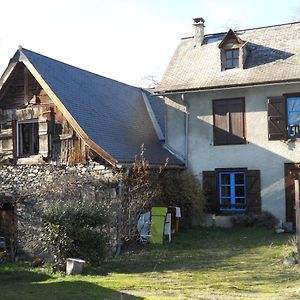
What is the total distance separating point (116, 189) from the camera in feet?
48.7

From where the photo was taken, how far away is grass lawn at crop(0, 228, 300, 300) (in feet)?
30.6

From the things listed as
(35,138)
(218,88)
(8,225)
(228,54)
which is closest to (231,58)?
(228,54)

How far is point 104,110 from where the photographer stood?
717 inches

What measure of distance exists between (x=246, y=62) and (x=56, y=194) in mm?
9130

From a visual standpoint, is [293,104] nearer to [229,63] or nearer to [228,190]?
[229,63]

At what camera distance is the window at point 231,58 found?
1931 centimetres

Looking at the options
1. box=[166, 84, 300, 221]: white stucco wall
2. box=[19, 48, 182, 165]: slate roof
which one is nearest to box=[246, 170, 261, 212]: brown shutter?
box=[166, 84, 300, 221]: white stucco wall

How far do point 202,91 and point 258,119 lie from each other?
2.26 metres

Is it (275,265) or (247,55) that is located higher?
(247,55)

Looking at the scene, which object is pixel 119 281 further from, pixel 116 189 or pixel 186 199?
pixel 186 199

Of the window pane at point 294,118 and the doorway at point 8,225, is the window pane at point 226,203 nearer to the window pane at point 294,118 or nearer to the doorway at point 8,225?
the window pane at point 294,118

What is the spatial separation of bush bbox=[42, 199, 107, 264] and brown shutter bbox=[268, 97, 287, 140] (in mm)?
8166

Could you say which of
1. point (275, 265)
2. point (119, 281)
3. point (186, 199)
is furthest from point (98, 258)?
point (186, 199)

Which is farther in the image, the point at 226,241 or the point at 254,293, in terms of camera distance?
the point at 226,241
